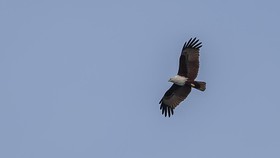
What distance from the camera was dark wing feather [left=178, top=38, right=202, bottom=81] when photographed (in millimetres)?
33312

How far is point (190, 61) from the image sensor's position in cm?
3347

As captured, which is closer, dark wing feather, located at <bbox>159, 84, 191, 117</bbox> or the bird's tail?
the bird's tail

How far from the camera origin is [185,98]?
114 ft

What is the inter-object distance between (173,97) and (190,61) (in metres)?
2.36

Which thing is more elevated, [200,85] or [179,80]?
[179,80]

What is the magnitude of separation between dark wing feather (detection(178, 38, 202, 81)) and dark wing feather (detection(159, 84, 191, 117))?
73cm

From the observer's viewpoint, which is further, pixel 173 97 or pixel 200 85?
pixel 173 97

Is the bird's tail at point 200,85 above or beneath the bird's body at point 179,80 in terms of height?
beneath

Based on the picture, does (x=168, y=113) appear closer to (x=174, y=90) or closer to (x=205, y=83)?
(x=174, y=90)

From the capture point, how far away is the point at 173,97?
1374 inches

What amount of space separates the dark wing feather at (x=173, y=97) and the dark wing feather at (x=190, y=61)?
2.40 feet

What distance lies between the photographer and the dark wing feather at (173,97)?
113 ft

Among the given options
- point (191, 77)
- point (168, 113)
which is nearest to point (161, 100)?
point (168, 113)

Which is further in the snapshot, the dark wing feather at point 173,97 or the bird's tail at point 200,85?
the dark wing feather at point 173,97
